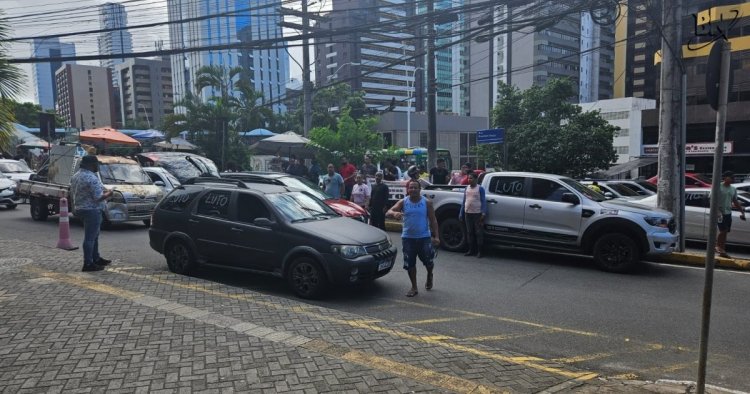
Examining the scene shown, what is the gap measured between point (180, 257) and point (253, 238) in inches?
61.3

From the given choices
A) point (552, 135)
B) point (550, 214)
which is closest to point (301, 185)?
point (550, 214)

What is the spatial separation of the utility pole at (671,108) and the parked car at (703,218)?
1109 millimetres

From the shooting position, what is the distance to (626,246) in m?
8.55

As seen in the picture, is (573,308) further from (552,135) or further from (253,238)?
(552,135)

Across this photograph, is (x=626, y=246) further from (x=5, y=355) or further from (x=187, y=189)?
(x=5, y=355)

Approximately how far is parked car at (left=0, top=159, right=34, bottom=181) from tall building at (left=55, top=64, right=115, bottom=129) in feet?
298

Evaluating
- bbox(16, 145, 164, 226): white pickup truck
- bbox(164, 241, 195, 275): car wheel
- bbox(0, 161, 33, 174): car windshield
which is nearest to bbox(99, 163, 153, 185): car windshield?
bbox(16, 145, 164, 226): white pickup truck

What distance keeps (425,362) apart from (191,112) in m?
26.5

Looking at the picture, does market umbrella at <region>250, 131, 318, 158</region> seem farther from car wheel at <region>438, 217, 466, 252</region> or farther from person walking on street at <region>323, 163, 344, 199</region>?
car wheel at <region>438, 217, 466, 252</region>

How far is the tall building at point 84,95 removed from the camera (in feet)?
333

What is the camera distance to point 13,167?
1986 centimetres

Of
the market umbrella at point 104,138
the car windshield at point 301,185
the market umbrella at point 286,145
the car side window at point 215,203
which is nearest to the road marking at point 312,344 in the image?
the car side window at point 215,203

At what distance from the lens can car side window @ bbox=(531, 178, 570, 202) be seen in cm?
936

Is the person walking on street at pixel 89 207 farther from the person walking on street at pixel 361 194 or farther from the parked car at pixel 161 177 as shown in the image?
the parked car at pixel 161 177
